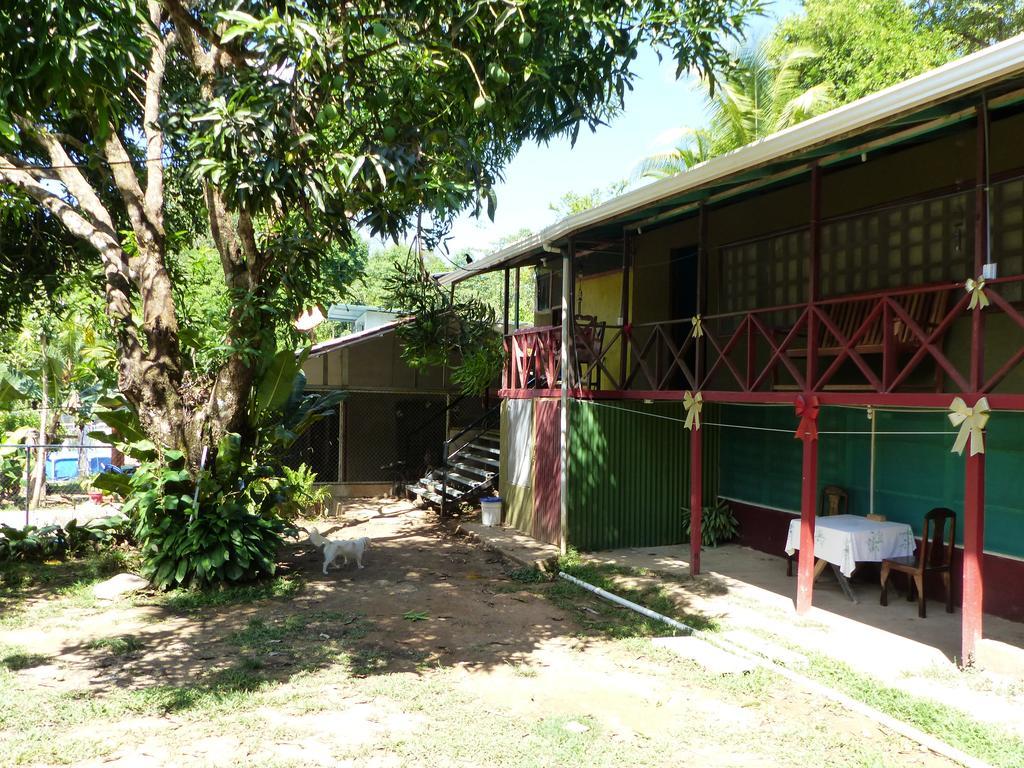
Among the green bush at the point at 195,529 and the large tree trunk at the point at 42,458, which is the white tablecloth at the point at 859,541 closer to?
the green bush at the point at 195,529

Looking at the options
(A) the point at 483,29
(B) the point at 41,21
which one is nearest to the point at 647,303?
(A) the point at 483,29

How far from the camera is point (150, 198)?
9.66 meters

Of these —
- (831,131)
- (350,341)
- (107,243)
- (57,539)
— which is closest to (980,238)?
(831,131)

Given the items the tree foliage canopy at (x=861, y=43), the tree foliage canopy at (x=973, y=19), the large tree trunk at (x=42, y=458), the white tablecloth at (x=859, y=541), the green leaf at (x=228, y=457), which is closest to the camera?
the white tablecloth at (x=859, y=541)

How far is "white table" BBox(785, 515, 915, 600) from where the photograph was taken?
27.3 feet

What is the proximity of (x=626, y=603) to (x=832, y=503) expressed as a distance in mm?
3287

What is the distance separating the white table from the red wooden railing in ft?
5.21

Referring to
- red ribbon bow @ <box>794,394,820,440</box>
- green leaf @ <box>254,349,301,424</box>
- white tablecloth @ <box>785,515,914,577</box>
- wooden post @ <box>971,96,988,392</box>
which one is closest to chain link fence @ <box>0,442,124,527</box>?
green leaf @ <box>254,349,301,424</box>

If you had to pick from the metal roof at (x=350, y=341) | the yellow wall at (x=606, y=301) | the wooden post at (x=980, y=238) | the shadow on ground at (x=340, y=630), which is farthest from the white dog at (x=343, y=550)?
the wooden post at (x=980, y=238)

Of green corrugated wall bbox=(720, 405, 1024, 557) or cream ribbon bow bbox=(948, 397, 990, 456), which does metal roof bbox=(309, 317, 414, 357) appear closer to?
green corrugated wall bbox=(720, 405, 1024, 557)

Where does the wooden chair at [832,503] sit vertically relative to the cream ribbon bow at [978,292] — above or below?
below

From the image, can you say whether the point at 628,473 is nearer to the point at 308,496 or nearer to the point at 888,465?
the point at 888,465

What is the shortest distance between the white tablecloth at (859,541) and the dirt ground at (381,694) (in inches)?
100.0

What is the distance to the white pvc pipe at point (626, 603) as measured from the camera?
25.3 ft
